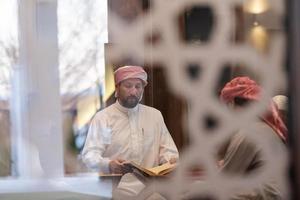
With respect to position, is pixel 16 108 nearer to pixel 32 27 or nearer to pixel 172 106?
pixel 32 27

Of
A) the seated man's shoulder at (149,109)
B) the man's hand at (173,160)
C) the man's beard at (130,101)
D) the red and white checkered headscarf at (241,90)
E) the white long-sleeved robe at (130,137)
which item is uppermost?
the red and white checkered headscarf at (241,90)

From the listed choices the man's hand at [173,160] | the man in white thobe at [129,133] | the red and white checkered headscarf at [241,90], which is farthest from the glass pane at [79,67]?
the red and white checkered headscarf at [241,90]

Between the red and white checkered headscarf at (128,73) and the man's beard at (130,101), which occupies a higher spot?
the red and white checkered headscarf at (128,73)

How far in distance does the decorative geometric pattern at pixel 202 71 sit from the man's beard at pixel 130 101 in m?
0.13

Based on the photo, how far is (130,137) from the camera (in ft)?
5.52

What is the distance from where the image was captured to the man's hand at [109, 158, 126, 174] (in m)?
1.66

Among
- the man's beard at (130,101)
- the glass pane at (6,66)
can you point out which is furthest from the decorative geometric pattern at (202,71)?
the glass pane at (6,66)

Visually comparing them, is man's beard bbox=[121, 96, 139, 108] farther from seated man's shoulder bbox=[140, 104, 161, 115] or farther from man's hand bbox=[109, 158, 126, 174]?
man's hand bbox=[109, 158, 126, 174]

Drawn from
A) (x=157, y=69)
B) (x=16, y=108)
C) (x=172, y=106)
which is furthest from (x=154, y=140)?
(x=16, y=108)

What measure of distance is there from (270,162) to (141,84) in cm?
50

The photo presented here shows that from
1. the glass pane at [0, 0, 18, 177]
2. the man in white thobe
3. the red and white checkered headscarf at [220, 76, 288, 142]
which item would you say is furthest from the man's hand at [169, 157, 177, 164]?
the glass pane at [0, 0, 18, 177]

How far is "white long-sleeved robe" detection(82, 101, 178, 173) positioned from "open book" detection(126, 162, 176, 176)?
0.05 ft

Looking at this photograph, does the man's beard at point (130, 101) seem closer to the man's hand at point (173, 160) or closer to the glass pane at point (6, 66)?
the man's hand at point (173, 160)

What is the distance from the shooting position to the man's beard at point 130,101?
1.68 m
